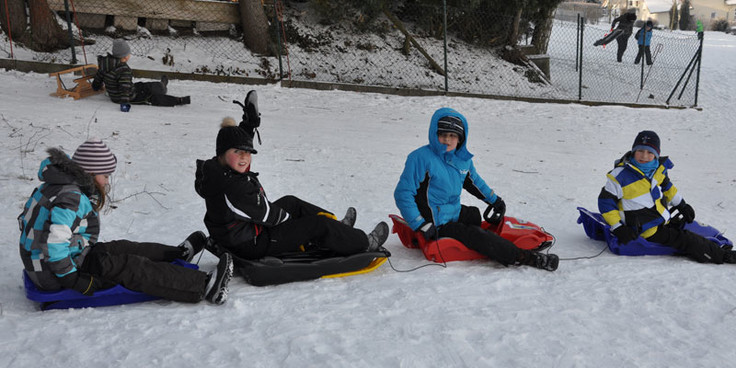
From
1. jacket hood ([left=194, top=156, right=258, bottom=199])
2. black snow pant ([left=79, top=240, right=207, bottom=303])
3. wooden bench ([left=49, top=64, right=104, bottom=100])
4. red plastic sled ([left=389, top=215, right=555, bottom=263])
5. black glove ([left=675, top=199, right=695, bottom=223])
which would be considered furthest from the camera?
wooden bench ([left=49, top=64, right=104, bottom=100])

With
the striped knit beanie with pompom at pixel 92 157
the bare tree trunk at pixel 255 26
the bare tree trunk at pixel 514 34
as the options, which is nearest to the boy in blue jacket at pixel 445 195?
the striped knit beanie with pompom at pixel 92 157

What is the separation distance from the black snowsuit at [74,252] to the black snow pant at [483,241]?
73.1 inches

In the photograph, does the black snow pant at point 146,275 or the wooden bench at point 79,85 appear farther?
the wooden bench at point 79,85

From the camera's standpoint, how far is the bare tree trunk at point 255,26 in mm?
12414

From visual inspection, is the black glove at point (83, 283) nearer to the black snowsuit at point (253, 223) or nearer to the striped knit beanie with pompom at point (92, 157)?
the striped knit beanie with pompom at point (92, 157)

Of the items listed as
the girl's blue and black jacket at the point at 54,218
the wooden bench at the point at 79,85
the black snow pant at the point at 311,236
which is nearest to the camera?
the girl's blue and black jacket at the point at 54,218

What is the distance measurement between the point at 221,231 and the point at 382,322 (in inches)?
49.1

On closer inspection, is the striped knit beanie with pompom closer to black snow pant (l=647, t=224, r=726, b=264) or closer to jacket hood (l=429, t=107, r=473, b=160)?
jacket hood (l=429, t=107, r=473, b=160)

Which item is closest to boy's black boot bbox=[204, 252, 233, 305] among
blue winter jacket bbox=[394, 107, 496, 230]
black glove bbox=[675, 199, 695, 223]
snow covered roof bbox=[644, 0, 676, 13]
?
blue winter jacket bbox=[394, 107, 496, 230]

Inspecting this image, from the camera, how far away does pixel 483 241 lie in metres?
4.20

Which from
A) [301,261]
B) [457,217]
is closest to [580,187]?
[457,217]

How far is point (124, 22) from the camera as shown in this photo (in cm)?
1218

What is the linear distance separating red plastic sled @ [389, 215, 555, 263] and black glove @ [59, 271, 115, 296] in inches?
86.8

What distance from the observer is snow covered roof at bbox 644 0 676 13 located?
54.4 metres
